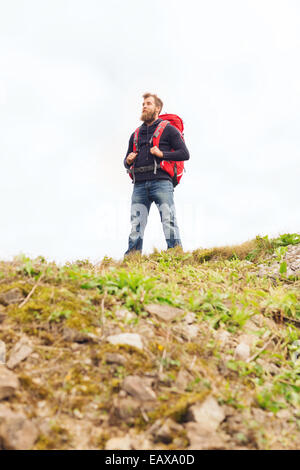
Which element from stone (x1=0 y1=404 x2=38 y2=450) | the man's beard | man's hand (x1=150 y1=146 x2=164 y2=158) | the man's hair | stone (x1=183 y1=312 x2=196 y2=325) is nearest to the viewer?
stone (x1=0 y1=404 x2=38 y2=450)

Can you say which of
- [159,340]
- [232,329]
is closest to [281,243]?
[232,329]

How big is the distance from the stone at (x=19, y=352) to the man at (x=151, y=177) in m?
5.46

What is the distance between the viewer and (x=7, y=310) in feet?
11.3

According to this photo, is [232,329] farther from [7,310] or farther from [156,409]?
[7,310]

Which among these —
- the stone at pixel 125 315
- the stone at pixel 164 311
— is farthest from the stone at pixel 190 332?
the stone at pixel 125 315

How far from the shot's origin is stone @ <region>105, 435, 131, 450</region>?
2.51 m

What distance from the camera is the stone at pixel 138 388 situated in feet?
9.09

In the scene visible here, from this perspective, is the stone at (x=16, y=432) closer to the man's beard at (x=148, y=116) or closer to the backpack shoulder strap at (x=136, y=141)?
the backpack shoulder strap at (x=136, y=141)

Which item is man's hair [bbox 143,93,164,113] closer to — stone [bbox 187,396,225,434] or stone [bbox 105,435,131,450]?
stone [bbox 187,396,225,434]

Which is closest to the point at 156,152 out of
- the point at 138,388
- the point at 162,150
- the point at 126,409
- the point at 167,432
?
the point at 162,150

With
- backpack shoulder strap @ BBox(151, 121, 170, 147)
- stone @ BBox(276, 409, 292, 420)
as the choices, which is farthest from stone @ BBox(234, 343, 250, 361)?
backpack shoulder strap @ BBox(151, 121, 170, 147)

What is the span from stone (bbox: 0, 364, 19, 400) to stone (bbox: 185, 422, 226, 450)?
1.27 metres

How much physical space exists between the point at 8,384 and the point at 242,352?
2.05 m
